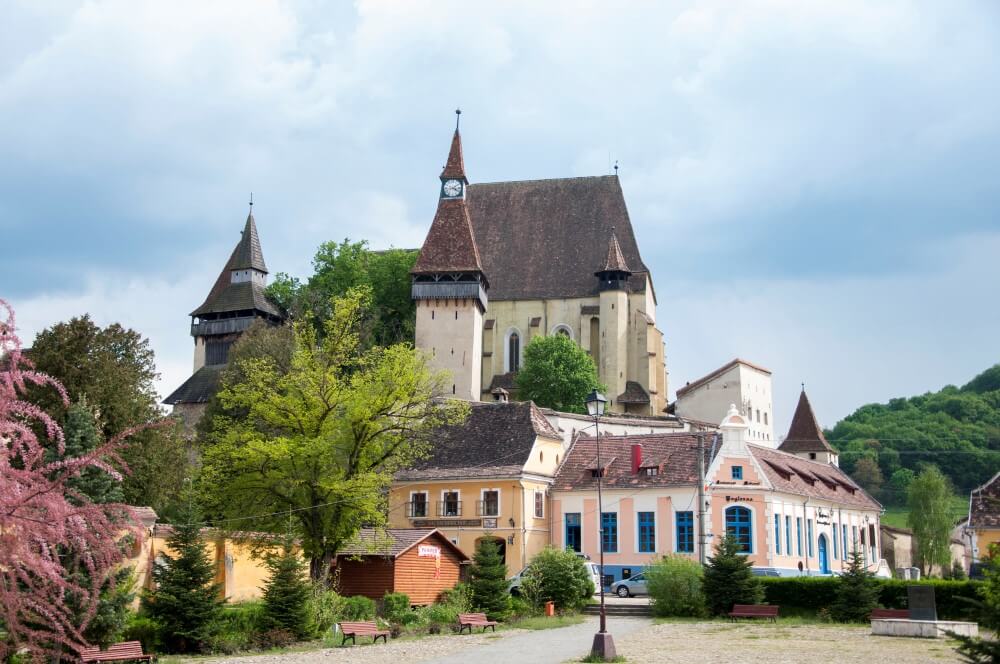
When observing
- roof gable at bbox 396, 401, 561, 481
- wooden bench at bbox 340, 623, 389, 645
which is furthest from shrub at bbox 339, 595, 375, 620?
roof gable at bbox 396, 401, 561, 481

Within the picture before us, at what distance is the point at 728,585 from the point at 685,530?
32.8 ft

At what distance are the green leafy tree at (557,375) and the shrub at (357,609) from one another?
37.5 m

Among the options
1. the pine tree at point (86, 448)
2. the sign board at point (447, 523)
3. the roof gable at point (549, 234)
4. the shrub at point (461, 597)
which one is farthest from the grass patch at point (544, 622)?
the roof gable at point (549, 234)

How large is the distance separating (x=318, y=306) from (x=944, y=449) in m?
63.1

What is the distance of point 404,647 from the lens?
82.2 feet

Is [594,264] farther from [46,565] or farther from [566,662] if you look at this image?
[46,565]

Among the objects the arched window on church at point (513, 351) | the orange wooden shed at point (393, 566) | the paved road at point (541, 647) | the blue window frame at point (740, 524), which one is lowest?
the paved road at point (541, 647)

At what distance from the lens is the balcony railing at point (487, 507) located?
44.2 meters

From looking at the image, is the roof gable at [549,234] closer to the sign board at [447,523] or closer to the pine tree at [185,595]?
the sign board at [447,523]

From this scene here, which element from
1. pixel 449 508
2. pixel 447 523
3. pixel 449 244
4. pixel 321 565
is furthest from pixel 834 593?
pixel 449 244

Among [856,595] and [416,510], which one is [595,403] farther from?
[416,510]

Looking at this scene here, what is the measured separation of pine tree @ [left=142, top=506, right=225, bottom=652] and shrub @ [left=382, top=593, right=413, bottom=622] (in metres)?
8.18

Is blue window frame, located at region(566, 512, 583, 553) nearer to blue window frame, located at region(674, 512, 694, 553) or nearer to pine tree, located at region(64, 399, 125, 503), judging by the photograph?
→ blue window frame, located at region(674, 512, 694, 553)

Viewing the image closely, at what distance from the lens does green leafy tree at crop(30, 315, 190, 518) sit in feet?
131
